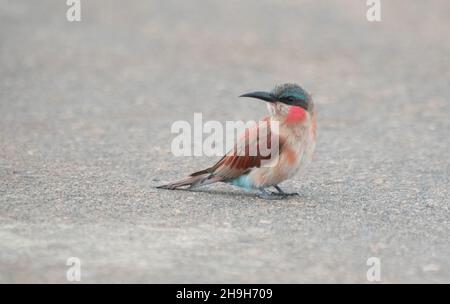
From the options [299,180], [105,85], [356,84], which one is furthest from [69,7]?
[299,180]

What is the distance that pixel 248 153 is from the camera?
7.48m

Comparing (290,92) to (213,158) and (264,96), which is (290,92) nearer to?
(264,96)

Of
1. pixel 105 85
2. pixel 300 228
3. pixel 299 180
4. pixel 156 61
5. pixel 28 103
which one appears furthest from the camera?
pixel 156 61

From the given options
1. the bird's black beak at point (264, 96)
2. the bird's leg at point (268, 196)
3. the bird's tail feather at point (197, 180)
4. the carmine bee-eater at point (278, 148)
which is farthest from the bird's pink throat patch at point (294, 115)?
the bird's tail feather at point (197, 180)

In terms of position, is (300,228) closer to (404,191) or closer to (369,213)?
(369,213)

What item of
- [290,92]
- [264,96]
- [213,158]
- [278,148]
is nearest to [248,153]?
[278,148]

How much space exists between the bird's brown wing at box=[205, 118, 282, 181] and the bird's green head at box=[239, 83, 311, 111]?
202 mm

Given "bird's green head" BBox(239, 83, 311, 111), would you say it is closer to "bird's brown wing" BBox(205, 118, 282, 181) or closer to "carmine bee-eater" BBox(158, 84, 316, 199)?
"carmine bee-eater" BBox(158, 84, 316, 199)

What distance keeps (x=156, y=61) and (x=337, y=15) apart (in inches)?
212

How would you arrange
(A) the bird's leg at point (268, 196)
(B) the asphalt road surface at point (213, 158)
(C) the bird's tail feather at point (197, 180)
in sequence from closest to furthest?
(B) the asphalt road surface at point (213, 158) → (A) the bird's leg at point (268, 196) → (C) the bird's tail feather at point (197, 180)

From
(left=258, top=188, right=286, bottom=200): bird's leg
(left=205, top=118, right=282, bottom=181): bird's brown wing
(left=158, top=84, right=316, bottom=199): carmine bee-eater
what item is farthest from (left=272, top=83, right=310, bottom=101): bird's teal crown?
(left=258, top=188, right=286, bottom=200): bird's leg

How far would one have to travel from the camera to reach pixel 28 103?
40.6ft

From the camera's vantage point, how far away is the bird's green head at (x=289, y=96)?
741cm

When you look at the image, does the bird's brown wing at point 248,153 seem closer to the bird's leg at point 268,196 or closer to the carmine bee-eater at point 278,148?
the carmine bee-eater at point 278,148
